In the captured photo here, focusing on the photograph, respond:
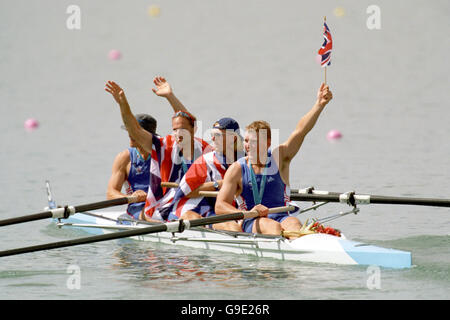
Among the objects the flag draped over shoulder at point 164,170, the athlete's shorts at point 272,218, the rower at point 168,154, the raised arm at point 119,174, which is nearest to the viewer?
the athlete's shorts at point 272,218

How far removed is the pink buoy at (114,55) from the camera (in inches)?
1380

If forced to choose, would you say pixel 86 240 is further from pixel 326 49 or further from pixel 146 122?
pixel 326 49

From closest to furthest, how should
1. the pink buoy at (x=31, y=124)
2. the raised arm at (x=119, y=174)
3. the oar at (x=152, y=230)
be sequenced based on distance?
the oar at (x=152, y=230)
the raised arm at (x=119, y=174)
the pink buoy at (x=31, y=124)

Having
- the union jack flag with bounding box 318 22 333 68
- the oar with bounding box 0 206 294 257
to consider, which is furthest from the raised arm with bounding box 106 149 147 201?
the union jack flag with bounding box 318 22 333 68

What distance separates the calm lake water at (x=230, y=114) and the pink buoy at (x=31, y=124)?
21 centimetres

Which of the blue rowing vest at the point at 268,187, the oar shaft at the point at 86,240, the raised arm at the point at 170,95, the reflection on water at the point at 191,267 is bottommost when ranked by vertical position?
the reflection on water at the point at 191,267

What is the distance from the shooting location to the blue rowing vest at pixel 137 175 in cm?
1127

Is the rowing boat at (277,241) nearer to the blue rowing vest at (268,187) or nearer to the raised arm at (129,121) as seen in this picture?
the blue rowing vest at (268,187)

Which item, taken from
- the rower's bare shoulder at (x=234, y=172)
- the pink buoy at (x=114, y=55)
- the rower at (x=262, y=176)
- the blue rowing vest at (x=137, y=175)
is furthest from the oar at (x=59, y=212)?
the pink buoy at (x=114, y=55)

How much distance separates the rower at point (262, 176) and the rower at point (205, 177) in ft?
2.13

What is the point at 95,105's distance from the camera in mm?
27234

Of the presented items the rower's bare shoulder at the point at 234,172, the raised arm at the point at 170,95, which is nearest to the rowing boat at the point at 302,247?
the rower's bare shoulder at the point at 234,172

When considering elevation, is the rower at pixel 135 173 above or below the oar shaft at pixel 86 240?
above

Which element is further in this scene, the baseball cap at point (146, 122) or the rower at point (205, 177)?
the baseball cap at point (146, 122)
